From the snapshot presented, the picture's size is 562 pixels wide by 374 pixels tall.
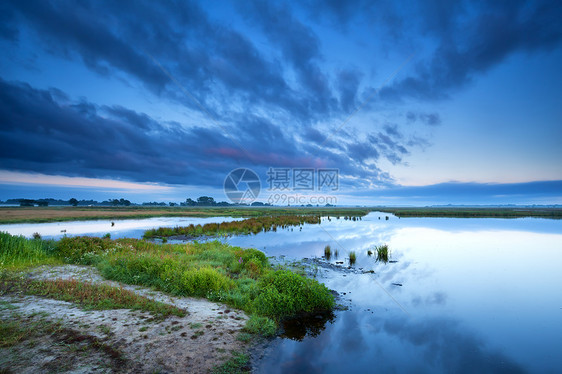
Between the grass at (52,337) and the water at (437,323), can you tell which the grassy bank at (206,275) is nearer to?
the water at (437,323)

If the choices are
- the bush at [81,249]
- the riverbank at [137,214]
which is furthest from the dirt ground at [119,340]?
the riverbank at [137,214]

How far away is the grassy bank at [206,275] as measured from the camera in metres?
9.22

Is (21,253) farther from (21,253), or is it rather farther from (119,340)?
(119,340)

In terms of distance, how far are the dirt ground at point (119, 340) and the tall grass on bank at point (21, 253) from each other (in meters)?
5.47

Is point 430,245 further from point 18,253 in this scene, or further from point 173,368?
point 18,253

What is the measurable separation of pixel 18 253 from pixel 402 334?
2004 centimetres

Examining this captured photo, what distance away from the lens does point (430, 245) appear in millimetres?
26266

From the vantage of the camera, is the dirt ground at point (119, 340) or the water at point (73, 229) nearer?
the dirt ground at point (119, 340)

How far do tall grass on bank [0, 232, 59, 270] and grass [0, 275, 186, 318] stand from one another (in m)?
2.72

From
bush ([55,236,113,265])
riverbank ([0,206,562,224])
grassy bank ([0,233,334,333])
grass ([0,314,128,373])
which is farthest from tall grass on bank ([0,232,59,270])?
riverbank ([0,206,562,224])

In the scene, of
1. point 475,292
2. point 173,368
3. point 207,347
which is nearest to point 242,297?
point 207,347

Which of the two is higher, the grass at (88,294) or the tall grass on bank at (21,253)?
the tall grass on bank at (21,253)

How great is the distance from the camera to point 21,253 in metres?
13.8

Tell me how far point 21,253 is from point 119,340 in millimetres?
13085
